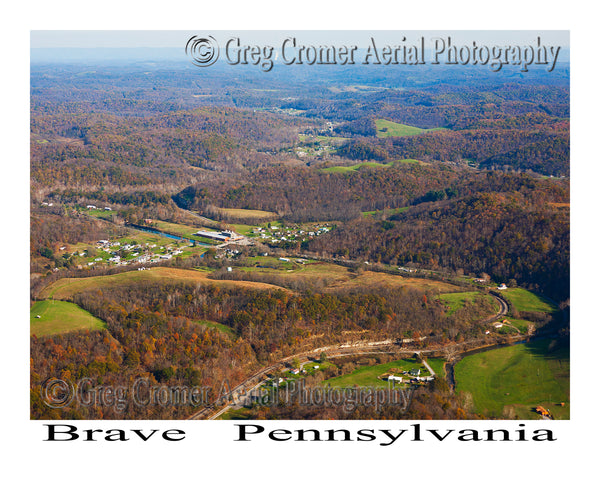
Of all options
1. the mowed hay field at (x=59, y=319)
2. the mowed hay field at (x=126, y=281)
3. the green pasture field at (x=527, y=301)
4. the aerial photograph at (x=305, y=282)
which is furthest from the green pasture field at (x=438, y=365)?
the mowed hay field at (x=59, y=319)

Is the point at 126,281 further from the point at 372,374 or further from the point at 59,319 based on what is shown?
the point at 372,374

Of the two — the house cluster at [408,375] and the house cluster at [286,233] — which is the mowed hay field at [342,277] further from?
the house cluster at [408,375]

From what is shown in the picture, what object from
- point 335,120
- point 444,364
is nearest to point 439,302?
point 444,364

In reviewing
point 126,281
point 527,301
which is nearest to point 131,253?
point 126,281

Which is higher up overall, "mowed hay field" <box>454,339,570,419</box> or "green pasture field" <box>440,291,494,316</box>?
"green pasture field" <box>440,291,494,316</box>

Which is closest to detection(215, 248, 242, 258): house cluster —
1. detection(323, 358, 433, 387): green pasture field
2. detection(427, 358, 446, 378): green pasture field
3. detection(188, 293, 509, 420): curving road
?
detection(188, 293, 509, 420): curving road

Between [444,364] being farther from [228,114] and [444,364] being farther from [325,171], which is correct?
[228,114]

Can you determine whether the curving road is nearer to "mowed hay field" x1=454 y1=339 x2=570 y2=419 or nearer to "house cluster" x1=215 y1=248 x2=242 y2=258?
"mowed hay field" x1=454 y1=339 x2=570 y2=419
